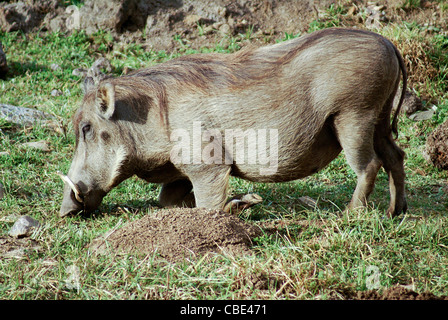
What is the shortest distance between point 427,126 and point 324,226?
295 centimetres

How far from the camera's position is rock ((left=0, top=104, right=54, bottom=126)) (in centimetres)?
612

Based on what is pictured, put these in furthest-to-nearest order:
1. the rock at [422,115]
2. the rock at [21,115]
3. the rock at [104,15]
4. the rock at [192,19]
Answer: the rock at [192,19], the rock at [104,15], the rock at [422,115], the rock at [21,115]

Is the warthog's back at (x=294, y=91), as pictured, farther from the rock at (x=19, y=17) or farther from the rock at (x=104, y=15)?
the rock at (x=19, y=17)

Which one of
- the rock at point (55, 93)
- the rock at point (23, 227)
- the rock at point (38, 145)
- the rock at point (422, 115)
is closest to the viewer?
the rock at point (23, 227)

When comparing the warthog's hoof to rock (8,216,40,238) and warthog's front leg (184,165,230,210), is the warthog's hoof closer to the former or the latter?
warthog's front leg (184,165,230,210)

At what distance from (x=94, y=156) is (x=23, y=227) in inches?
30.0

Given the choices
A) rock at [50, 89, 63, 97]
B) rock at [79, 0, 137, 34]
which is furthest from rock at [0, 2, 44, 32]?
rock at [50, 89, 63, 97]

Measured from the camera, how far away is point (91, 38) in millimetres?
8188

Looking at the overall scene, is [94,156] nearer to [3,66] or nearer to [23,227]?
[23,227]

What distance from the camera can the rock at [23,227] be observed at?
3977 millimetres

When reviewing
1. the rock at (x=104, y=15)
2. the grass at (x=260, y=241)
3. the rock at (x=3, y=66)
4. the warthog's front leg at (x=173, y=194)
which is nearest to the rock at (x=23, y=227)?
the grass at (x=260, y=241)

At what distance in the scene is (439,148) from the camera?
18.0 ft

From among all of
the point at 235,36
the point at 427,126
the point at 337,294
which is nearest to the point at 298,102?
the point at 337,294
